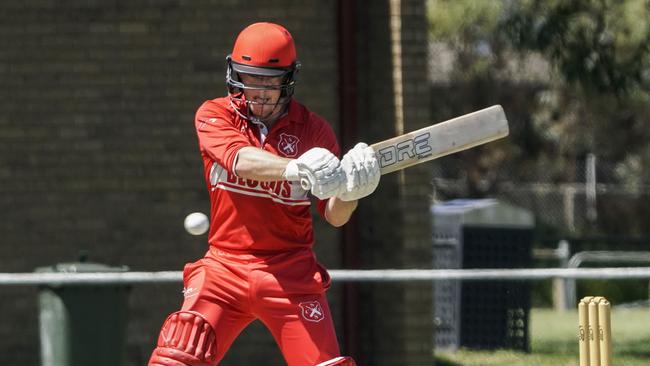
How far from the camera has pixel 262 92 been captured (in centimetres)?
550

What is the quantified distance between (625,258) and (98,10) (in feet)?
29.6

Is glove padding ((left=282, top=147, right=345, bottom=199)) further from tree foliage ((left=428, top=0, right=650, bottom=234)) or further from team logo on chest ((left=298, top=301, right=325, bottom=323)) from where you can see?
tree foliage ((left=428, top=0, right=650, bottom=234))

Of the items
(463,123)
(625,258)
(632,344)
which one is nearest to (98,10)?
(463,123)

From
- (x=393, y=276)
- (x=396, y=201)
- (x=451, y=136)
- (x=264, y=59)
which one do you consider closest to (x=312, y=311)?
(x=451, y=136)

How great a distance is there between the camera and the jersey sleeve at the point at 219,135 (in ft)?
17.7

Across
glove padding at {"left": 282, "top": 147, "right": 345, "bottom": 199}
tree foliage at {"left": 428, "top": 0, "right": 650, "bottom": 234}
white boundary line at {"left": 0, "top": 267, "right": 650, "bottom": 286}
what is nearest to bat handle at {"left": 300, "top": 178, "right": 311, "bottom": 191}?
glove padding at {"left": 282, "top": 147, "right": 345, "bottom": 199}

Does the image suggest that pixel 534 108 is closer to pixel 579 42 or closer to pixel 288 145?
pixel 579 42

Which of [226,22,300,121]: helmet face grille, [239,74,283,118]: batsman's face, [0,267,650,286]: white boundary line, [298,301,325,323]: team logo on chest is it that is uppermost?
[226,22,300,121]: helmet face grille

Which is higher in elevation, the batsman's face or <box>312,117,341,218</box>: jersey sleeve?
the batsman's face

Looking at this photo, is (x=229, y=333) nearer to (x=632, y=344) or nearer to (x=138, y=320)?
(x=138, y=320)

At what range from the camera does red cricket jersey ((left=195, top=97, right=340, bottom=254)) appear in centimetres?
557

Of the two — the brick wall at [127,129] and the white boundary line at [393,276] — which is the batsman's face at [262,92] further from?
the brick wall at [127,129]

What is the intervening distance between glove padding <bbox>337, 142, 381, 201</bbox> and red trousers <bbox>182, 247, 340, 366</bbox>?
1.82ft

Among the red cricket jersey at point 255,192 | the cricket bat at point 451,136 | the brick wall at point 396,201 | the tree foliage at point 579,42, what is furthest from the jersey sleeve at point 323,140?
the tree foliage at point 579,42
